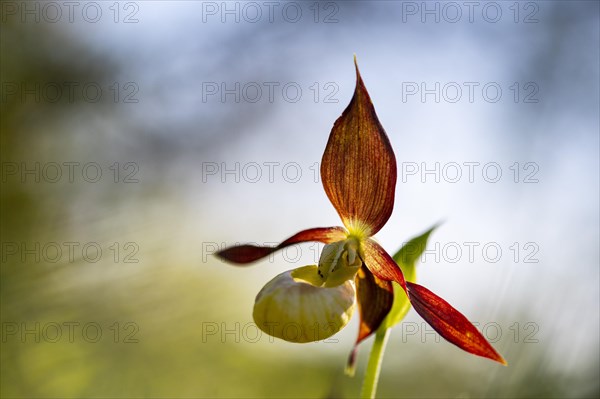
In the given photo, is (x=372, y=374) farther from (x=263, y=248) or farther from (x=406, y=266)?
(x=263, y=248)

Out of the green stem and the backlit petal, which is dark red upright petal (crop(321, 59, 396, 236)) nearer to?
the backlit petal

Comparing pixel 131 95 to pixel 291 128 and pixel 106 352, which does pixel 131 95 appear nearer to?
pixel 291 128

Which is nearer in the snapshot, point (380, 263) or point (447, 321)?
point (447, 321)

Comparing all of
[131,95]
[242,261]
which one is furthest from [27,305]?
[131,95]

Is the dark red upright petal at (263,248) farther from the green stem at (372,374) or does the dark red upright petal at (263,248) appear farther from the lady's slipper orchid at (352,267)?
the green stem at (372,374)

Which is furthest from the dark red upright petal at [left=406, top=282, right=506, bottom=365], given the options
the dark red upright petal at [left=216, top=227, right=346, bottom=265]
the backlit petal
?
the dark red upright petal at [left=216, top=227, right=346, bottom=265]

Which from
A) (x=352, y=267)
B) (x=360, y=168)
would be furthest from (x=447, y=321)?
(x=360, y=168)
